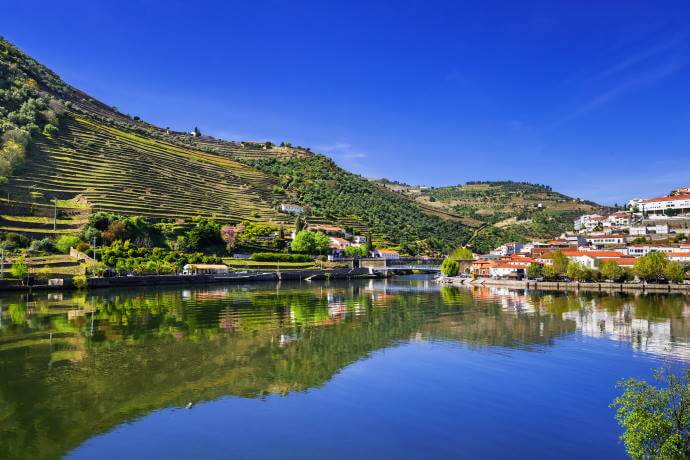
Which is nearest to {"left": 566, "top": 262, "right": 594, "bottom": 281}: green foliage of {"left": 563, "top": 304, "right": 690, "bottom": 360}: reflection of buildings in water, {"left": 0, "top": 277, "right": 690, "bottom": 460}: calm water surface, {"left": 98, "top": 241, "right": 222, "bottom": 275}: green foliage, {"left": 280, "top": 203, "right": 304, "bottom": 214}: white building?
{"left": 563, "top": 304, "right": 690, "bottom": 360}: reflection of buildings in water

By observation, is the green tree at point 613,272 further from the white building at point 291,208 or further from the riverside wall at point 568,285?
the white building at point 291,208

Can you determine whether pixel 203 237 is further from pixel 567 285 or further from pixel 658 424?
pixel 658 424

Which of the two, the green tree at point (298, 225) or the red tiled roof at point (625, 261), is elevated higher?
the green tree at point (298, 225)

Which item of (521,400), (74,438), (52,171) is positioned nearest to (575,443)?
(521,400)

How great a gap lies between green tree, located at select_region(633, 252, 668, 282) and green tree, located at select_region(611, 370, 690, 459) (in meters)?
70.3

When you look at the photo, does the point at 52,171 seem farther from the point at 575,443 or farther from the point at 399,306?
the point at 575,443

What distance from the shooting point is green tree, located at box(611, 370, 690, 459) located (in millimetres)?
12797

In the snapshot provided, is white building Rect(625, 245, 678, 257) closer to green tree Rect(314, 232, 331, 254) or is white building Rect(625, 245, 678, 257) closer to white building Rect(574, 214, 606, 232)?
white building Rect(574, 214, 606, 232)

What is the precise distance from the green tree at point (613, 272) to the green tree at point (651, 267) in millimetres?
1980

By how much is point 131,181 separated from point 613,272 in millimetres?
83838

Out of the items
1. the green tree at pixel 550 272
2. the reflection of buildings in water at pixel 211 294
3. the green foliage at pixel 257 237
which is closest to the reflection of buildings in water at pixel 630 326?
the green tree at pixel 550 272

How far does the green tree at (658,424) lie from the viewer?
1280 cm

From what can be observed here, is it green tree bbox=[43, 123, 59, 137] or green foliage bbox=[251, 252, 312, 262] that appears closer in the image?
green foliage bbox=[251, 252, 312, 262]

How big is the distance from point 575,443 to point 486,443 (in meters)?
2.91
